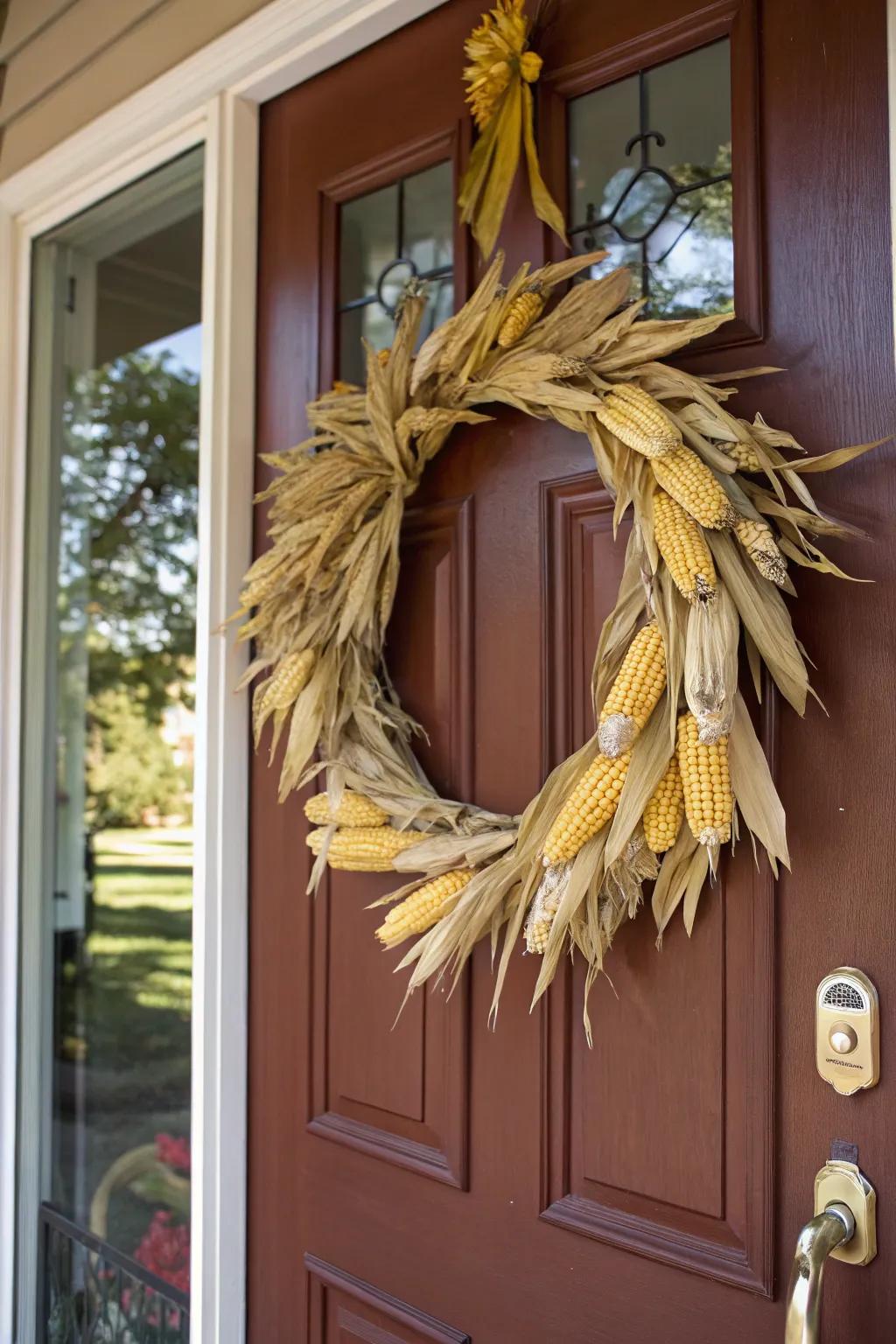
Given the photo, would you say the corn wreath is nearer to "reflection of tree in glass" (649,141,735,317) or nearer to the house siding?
"reflection of tree in glass" (649,141,735,317)

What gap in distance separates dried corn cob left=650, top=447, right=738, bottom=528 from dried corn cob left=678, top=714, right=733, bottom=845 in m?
0.18

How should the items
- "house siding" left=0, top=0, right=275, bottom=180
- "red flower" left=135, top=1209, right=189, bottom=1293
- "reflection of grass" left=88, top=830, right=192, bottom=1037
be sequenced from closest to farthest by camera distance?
"house siding" left=0, top=0, right=275, bottom=180
"red flower" left=135, top=1209, right=189, bottom=1293
"reflection of grass" left=88, top=830, right=192, bottom=1037

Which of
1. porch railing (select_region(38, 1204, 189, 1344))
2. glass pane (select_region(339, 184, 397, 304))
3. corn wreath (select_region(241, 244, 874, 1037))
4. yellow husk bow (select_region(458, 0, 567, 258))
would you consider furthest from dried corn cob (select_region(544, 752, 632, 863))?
porch railing (select_region(38, 1204, 189, 1344))

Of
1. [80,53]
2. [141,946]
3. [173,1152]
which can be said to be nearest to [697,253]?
[80,53]

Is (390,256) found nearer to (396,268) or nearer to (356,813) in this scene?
(396,268)

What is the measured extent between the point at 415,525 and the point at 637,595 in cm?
42

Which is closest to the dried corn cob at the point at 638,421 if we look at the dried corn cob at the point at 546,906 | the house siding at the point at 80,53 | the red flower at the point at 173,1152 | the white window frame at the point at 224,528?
the dried corn cob at the point at 546,906

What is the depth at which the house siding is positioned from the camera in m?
1.49

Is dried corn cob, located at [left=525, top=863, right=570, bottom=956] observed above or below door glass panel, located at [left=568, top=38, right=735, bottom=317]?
below

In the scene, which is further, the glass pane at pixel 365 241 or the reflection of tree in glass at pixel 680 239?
the glass pane at pixel 365 241

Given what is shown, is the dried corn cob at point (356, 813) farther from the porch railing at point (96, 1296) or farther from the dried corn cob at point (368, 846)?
the porch railing at point (96, 1296)

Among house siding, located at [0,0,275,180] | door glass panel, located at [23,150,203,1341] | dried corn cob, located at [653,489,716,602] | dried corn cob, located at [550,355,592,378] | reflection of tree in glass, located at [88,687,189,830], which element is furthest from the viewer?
reflection of tree in glass, located at [88,687,189,830]

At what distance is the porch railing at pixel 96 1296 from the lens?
1.55m

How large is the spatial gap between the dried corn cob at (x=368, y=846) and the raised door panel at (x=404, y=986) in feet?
0.31
